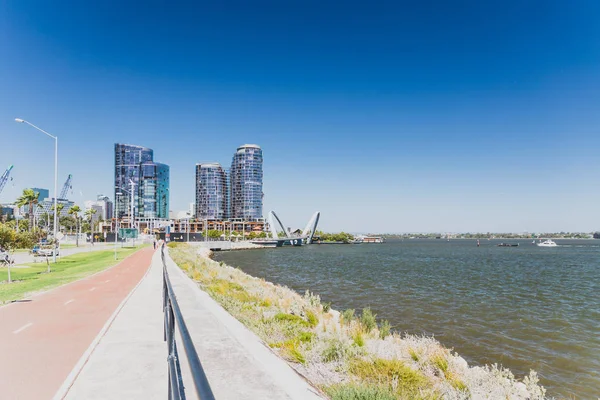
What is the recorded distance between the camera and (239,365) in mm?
7230

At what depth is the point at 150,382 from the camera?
6.41 meters

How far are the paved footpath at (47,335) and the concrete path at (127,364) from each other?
46 centimetres

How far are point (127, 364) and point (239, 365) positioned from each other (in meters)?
2.35

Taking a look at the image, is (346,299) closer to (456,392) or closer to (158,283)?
(158,283)

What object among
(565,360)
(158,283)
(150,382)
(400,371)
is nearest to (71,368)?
(150,382)

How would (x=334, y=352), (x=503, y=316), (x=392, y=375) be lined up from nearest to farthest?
(x=392, y=375), (x=334, y=352), (x=503, y=316)

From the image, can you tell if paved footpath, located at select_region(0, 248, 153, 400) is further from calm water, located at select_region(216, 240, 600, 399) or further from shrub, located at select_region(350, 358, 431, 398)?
calm water, located at select_region(216, 240, 600, 399)

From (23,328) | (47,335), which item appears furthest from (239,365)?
(23,328)

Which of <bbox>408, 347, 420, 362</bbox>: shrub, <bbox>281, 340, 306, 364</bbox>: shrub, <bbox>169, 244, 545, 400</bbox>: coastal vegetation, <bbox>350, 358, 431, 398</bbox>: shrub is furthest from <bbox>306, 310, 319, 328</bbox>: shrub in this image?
<bbox>350, 358, 431, 398</bbox>: shrub

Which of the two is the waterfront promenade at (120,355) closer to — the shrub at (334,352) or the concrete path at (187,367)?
the concrete path at (187,367)

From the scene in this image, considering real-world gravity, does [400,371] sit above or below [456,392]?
above

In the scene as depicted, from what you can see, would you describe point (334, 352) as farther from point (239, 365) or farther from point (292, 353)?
point (239, 365)

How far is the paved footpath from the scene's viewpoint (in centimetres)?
656

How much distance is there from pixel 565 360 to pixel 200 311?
14738 mm
